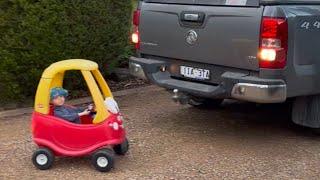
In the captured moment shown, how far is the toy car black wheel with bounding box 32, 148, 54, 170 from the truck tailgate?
1809mm

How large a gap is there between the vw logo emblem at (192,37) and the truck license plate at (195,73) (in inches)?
11.6

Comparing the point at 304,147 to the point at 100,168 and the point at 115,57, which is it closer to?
the point at 100,168

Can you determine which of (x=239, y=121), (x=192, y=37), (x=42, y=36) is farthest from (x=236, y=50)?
(x=42, y=36)

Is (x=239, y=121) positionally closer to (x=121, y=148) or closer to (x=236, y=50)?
(x=236, y=50)

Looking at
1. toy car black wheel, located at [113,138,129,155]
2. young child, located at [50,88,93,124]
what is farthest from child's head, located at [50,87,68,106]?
toy car black wheel, located at [113,138,129,155]

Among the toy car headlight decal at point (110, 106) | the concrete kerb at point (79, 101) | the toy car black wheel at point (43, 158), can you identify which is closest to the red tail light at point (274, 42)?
the toy car headlight decal at point (110, 106)

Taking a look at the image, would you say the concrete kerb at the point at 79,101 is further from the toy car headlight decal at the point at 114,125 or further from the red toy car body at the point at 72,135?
the toy car headlight decal at the point at 114,125

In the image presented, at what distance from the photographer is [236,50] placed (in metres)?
5.48

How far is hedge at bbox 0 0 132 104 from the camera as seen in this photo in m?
7.07

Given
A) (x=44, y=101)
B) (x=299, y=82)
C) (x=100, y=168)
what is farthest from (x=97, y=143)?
(x=299, y=82)

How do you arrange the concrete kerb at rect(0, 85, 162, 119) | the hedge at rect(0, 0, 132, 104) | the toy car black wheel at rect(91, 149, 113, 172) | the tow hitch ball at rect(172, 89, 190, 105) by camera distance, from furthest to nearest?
the concrete kerb at rect(0, 85, 162, 119) < the hedge at rect(0, 0, 132, 104) < the tow hitch ball at rect(172, 89, 190, 105) < the toy car black wheel at rect(91, 149, 113, 172)

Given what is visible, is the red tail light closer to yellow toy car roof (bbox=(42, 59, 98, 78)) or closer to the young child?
yellow toy car roof (bbox=(42, 59, 98, 78))

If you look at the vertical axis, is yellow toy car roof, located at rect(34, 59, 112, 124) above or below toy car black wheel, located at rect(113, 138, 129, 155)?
above

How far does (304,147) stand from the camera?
5984 millimetres
